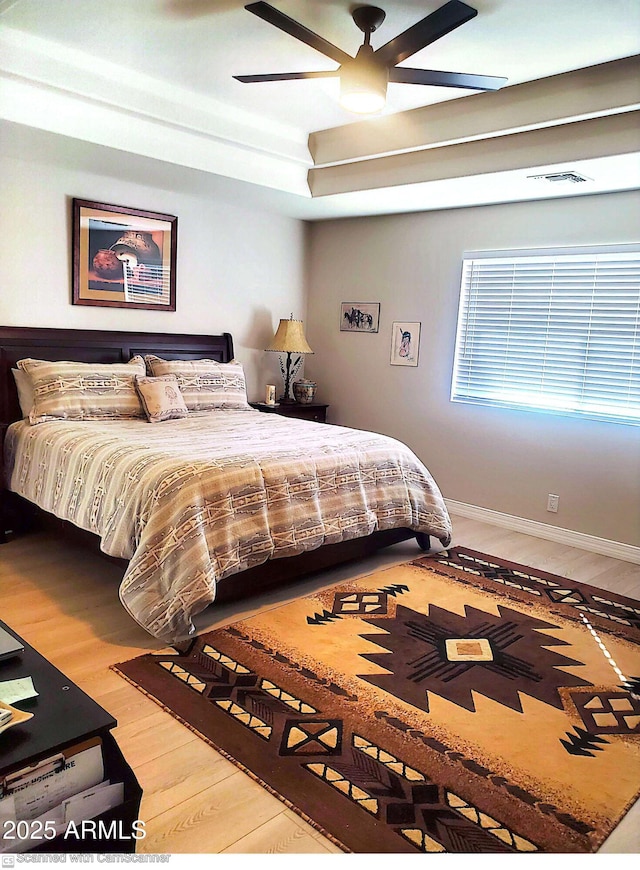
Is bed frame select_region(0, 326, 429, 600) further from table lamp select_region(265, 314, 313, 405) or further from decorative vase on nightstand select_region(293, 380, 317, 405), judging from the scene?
decorative vase on nightstand select_region(293, 380, 317, 405)

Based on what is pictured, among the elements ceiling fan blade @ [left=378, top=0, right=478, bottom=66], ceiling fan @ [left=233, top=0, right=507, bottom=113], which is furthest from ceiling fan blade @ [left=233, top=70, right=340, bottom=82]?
ceiling fan blade @ [left=378, top=0, right=478, bottom=66]

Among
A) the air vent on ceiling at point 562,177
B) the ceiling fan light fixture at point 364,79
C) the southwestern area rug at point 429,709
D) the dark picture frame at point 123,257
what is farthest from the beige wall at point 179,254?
the southwestern area rug at point 429,709

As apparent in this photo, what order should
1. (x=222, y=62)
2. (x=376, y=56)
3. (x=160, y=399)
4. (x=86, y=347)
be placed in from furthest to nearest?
(x=86, y=347) → (x=160, y=399) → (x=222, y=62) → (x=376, y=56)

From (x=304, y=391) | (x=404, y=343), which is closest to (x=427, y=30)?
(x=404, y=343)

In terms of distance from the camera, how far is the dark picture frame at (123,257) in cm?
437

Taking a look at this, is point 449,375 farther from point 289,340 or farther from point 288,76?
point 288,76

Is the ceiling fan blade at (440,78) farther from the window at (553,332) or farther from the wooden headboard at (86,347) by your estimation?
the wooden headboard at (86,347)

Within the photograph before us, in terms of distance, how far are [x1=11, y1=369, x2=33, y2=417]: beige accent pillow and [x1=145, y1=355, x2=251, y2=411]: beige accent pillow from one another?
0.87m

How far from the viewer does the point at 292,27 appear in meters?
2.51

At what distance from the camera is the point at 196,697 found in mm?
2396

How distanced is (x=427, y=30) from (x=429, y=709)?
2507 millimetres

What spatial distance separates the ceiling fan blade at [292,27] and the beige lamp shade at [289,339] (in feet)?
9.39

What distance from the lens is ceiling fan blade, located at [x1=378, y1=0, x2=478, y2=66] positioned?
2.35m

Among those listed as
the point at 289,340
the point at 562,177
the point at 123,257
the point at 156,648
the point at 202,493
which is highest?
the point at 562,177
